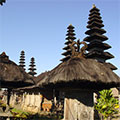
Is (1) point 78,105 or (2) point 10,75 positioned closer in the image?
(1) point 78,105

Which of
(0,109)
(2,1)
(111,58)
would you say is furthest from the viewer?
(111,58)

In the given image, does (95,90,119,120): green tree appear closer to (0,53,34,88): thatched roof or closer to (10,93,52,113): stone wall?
(0,53,34,88): thatched roof

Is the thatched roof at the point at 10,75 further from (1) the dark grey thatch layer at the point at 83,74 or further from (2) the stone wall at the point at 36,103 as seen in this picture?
(2) the stone wall at the point at 36,103

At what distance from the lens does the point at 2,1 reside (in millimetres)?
4320

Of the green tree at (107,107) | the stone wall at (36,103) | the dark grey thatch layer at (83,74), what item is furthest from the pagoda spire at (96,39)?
the dark grey thatch layer at (83,74)

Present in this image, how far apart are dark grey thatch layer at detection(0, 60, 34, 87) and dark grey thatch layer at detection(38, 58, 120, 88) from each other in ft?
8.29

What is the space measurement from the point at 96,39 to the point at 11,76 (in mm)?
19177

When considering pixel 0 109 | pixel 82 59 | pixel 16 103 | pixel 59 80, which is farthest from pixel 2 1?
pixel 16 103

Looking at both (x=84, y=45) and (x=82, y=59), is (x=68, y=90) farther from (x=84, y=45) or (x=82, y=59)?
(x=84, y=45)

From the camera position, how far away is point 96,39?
25.0 m

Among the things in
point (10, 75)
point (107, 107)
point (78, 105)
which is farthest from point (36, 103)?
point (78, 105)

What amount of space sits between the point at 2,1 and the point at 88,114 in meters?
4.40

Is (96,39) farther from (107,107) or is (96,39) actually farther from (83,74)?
(83,74)

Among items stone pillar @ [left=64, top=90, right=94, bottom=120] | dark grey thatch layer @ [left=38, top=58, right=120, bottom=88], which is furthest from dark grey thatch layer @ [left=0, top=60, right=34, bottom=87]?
stone pillar @ [left=64, top=90, right=94, bottom=120]
